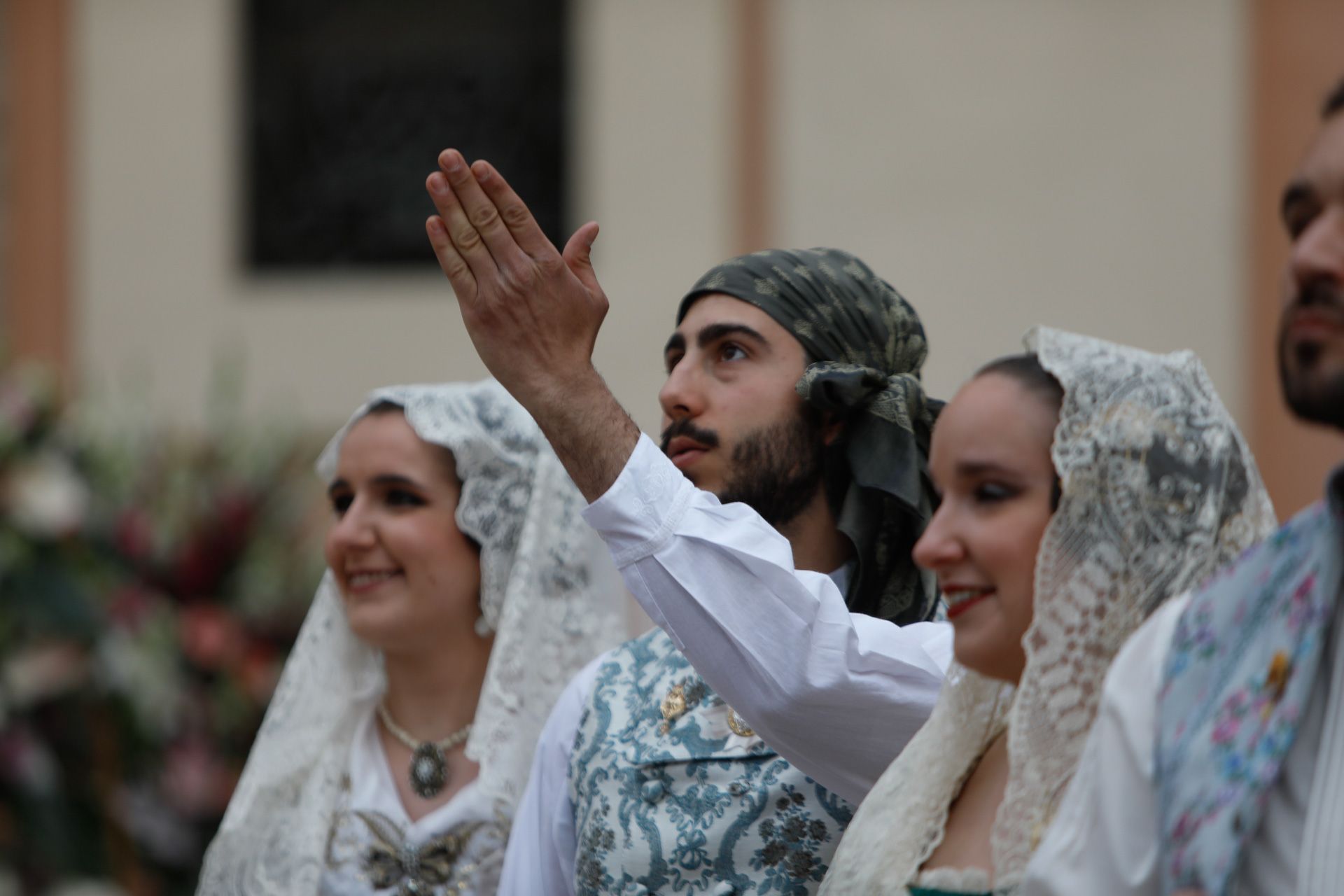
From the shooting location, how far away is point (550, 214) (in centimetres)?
762

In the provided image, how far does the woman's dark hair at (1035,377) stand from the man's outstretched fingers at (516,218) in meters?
0.69

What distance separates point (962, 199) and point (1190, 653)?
5313 millimetres

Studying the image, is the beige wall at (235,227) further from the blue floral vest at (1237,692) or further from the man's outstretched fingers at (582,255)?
the blue floral vest at (1237,692)

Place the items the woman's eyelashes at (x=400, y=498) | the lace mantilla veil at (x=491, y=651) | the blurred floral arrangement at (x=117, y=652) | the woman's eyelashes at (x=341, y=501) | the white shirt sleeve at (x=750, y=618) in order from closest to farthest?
the white shirt sleeve at (x=750, y=618) < the lace mantilla veil at (x=491, y=651) < the woman's eyelashes at (x=400, y=498) < the woman's eyelashes at (x=341, y=501) < the blurred floral arrangement at (x=117, y=652)

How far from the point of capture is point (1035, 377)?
218 cm

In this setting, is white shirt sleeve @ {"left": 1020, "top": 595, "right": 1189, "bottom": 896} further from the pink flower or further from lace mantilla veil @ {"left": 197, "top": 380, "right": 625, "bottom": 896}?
the pink flower

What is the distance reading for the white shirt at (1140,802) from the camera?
1676mm

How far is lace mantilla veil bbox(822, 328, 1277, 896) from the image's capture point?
2027 mm

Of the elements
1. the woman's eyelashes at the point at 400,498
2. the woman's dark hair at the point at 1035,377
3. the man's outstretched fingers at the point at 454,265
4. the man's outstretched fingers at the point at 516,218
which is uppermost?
the man's outstretched fingers at the point at 516,218

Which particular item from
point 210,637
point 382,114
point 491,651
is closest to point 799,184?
point 382,114

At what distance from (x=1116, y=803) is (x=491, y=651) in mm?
1993

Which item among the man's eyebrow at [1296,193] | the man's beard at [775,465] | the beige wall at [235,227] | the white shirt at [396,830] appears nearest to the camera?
the man's eyebrow at [1296,193]

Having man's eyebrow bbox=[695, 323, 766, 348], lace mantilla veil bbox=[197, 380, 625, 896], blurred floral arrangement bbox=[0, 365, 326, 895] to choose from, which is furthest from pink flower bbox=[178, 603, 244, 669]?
man's eyebrow bbox=[695, 323, 766, 348]

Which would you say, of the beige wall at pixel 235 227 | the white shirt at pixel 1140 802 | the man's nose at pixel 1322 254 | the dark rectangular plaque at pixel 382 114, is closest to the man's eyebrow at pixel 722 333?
the white shirt at pixel 1140 802
